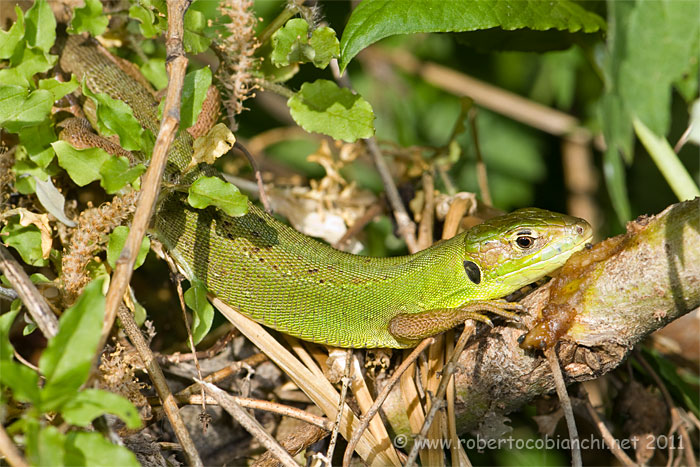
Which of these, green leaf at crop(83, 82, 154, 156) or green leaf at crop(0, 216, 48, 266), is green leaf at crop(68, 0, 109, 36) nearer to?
green leaf at crop(83, 82, 154, 156)

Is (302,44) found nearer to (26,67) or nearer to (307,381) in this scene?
(26,67)

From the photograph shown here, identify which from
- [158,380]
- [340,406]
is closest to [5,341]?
[158,380]

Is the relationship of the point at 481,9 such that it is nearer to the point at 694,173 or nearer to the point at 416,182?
the point at 416,182

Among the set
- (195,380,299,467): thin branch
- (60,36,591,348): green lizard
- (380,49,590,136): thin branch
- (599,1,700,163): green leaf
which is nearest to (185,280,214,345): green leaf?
(60,36,591,348): green lizard

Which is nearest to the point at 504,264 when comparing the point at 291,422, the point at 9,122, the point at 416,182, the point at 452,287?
the point at 452,287

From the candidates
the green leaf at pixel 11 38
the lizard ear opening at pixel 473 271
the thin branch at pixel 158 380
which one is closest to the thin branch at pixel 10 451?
the thin branch at pixel 158 380
